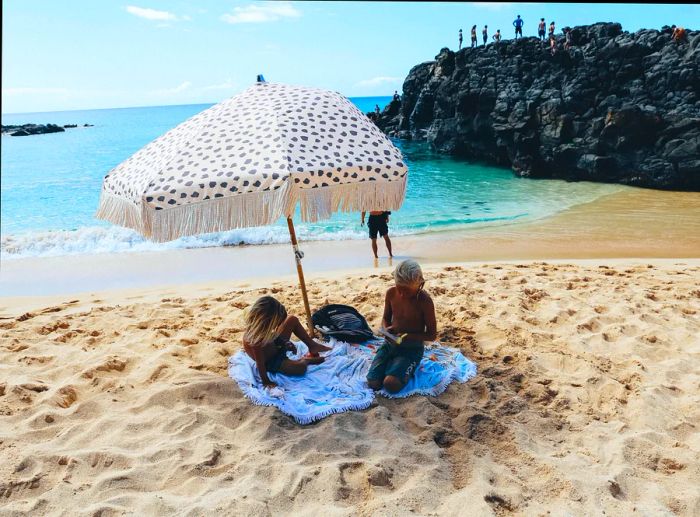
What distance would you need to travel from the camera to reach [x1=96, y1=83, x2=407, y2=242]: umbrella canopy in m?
3.66

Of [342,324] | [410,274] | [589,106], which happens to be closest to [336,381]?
[342,324]

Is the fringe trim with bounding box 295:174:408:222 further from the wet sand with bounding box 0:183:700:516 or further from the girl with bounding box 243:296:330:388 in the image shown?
the wet sand with bounding box 0:183:700:516

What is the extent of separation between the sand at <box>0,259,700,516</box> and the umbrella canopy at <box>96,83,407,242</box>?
1.45 m

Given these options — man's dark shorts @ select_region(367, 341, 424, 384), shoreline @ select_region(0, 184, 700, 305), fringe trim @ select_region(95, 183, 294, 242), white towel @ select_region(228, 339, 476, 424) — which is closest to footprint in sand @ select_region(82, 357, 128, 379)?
white towel @ select_region(228, 339, 476, 424)

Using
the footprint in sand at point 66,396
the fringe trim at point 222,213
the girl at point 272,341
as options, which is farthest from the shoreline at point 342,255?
the fringe trim at point 222,213

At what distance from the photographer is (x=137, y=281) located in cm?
960

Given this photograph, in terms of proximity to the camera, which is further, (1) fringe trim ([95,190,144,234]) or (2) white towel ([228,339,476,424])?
(2) white towel ([228,339,476,424])

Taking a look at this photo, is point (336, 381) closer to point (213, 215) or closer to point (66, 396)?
point (213, 215)

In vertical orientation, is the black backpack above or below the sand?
above

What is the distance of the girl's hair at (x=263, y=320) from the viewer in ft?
13.4

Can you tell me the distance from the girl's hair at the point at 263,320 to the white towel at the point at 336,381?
43 centimetres

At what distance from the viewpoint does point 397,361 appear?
4367mm

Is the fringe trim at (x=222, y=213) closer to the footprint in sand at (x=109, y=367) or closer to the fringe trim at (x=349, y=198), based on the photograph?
the fringe trim at (x=349, y=198)

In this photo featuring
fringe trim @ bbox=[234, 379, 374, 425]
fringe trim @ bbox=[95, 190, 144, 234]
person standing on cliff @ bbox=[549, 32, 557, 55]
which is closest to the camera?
fringe trim @ bbox=[95, 190, 144, 234]
